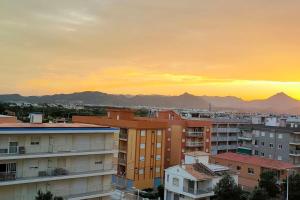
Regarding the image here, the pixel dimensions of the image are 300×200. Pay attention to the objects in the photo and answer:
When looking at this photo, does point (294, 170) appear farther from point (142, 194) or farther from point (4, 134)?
point (4, 134)

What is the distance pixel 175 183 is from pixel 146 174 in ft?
30.6

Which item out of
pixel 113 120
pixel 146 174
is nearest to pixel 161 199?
pixel 146 174

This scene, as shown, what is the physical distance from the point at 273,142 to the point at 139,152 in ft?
79.7

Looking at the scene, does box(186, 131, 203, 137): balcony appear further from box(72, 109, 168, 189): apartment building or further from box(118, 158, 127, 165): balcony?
box(118, 158, 127, 165): balcony

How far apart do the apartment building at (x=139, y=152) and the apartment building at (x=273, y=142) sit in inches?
789

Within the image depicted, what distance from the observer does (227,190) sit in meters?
33.9

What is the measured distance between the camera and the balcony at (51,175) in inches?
1031

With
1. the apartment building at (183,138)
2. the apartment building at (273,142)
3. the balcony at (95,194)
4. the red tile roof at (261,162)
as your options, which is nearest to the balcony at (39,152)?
the balcony at (95,194)

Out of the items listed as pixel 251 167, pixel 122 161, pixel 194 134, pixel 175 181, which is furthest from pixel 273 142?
pixel 175 181

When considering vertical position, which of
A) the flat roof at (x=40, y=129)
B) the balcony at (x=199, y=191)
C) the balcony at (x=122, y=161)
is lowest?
the balcony at (x=199, y=191)

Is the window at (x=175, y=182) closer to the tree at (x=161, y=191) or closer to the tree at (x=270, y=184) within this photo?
the tree at (x=161, y=191)

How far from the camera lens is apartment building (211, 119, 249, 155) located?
225 ft

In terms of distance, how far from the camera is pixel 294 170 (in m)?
46.9

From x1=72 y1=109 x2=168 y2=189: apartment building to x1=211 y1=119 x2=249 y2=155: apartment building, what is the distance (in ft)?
70.0
